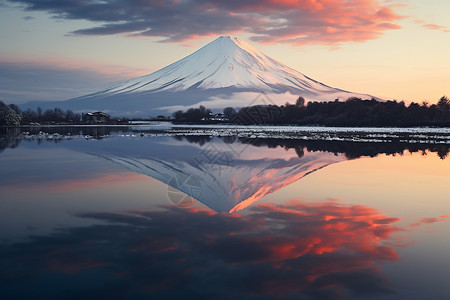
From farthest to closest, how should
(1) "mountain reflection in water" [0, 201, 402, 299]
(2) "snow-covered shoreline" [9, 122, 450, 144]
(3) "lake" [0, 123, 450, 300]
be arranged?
(2) "snow-covered shoreline" [9, 122, 450, 144] < (3) "lake" [0, 123, 450, 300] < (1) "mountain reflection in water" [0, 201, 402, 299]

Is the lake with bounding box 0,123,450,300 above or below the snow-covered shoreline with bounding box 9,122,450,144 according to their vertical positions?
below

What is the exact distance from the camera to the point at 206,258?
25.8 ft

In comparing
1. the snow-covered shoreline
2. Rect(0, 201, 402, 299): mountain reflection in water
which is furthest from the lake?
the snow-covered shoreline

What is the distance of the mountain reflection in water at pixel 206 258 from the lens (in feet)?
21.6

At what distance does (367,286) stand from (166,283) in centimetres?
313

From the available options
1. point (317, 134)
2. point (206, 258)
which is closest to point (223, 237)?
point (206, 258)

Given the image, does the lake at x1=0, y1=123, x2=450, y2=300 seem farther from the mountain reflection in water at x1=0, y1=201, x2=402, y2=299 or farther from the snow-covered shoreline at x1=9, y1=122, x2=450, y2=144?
the snow-covered shoreline at x1=9, y1=122, x2=450, y2=144

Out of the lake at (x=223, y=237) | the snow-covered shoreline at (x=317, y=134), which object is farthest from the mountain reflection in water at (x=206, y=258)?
the snow-covered shoreline at (x=317, y=134)

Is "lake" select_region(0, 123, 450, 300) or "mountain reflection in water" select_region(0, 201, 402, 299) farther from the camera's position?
"lake" select_region(0, 123, 450, 300)

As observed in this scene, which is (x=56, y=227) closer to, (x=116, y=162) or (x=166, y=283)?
(x=166, y=283)

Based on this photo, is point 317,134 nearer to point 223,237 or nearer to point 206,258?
point 223,237

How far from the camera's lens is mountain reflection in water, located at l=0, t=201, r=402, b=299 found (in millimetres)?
6570

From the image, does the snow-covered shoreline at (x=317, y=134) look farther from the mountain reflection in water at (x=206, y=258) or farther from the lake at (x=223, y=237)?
the mountain reflection in water at (x=206, y=258)

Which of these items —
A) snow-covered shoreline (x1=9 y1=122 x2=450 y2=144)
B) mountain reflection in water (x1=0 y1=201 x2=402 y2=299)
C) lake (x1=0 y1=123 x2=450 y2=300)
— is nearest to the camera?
mountain reflection in water (x1=0 y1=201 x2=402 y2=299)
